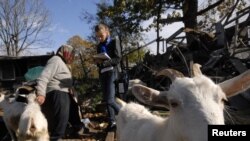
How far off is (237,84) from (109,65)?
4.15 m

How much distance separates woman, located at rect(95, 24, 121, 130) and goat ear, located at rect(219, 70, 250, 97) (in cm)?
405

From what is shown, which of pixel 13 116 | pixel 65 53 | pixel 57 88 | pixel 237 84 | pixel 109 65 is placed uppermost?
pixel 65 53

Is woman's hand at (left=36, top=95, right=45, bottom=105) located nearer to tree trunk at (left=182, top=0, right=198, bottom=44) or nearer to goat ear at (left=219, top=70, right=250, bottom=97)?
goat ear at (left=219, top=70, right=250, bottom=97)

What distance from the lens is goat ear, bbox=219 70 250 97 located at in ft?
13.3

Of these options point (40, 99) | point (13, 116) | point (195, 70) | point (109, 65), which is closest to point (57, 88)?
point (40, 99)

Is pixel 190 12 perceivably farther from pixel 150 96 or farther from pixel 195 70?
pixel 150 96

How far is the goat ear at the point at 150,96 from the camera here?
4.11 metres

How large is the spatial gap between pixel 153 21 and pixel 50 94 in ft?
69.7

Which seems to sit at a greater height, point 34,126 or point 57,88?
point 57,88

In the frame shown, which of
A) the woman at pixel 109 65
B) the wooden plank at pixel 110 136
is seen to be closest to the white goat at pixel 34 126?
the wooden plank at pixel 110 136

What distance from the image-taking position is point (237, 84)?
4.11 m

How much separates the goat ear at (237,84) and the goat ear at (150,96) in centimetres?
60

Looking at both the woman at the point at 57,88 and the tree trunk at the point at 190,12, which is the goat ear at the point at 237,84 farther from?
the tree trunk at the point at 190,12

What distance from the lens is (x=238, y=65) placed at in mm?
12398
